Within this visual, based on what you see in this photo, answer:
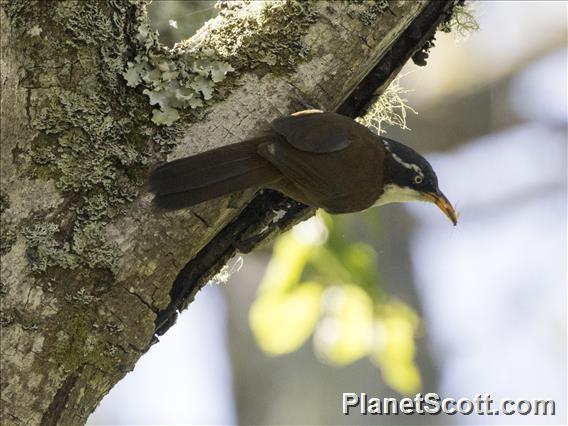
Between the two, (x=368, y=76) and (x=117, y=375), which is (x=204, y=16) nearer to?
(x=368, y=76)

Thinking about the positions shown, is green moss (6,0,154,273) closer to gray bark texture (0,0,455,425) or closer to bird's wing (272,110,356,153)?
gray bark texture (0,0,455,425)

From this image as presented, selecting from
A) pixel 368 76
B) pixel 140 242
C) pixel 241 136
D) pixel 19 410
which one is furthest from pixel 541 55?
pixel 19 410

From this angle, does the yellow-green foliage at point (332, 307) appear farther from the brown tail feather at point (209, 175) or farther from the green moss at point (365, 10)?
the green moss at point (365, 10)

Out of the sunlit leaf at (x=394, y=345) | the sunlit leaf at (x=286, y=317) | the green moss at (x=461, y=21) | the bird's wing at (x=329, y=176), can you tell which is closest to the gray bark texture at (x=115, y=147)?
the bird's wing at (x=329, y=176)

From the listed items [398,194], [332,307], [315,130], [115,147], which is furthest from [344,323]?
[115,147]

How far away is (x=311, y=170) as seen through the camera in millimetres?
3809

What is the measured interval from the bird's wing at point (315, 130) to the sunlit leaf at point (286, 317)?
1017 millimetres

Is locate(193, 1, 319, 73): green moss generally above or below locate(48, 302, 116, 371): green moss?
above

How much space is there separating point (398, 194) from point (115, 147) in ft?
5.08

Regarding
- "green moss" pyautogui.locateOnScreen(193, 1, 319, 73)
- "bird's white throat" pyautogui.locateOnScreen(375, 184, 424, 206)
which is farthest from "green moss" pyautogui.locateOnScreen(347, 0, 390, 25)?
"bird's white throat" pyautogui.locateOnScreen(375, 184, 424, 206)

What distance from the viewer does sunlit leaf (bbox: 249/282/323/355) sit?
4395 mm

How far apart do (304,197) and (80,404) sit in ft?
4.46

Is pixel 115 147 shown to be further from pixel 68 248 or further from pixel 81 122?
pixel 68 248

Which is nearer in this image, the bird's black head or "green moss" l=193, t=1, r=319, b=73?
"green moss" l=193, t=1, r=319, b=73
